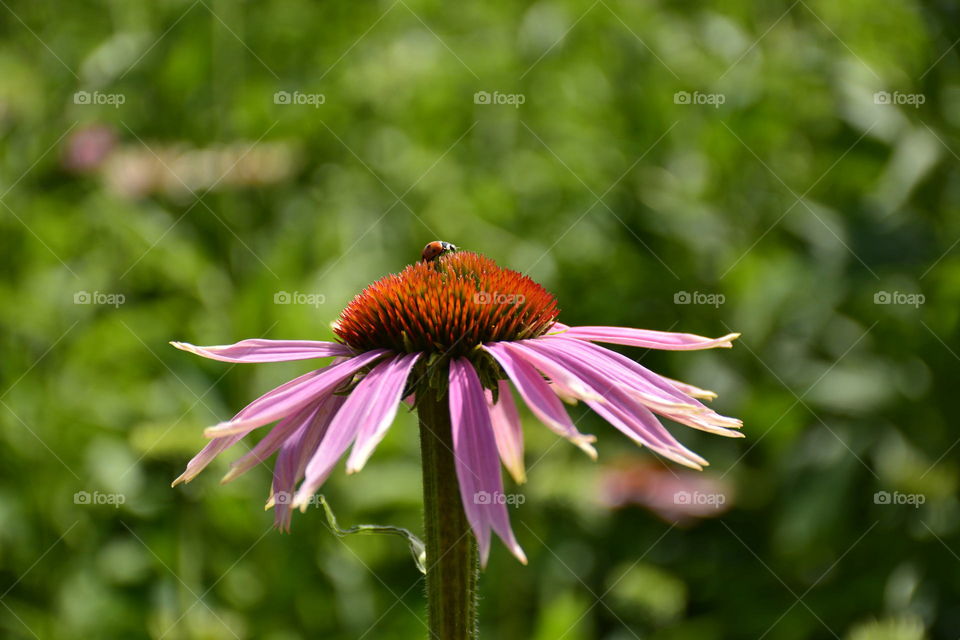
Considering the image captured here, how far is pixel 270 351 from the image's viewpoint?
104 cm

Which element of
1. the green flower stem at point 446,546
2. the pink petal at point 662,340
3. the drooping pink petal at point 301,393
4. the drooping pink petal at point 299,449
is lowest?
the green flower stem at point 446,546

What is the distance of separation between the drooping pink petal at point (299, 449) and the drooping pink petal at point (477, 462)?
16 cm

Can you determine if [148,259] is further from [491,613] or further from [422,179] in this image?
[491,613]

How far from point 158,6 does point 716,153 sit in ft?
5.93

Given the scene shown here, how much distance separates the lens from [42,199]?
10.3ft

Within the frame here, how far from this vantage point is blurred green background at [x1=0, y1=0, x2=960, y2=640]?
7.04 feet

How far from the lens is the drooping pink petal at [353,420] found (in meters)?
0.72

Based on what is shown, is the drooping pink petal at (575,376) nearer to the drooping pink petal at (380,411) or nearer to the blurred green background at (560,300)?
the drooping pink petal at (380,411)

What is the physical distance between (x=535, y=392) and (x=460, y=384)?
0.08 m

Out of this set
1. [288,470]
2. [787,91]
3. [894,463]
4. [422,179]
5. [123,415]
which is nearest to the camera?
[288,470]

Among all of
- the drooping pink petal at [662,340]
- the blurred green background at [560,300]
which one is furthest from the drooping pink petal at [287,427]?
the blurred green background at [560,300]

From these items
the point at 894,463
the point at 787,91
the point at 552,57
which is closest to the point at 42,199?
the point at 552,57

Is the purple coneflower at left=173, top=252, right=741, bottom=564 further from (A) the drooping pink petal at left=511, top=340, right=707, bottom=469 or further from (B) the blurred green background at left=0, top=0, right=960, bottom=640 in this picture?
(B) the blurred green background at left=0, top=0, right=960, bottom=640

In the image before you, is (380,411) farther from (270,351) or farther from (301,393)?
(270,351)
